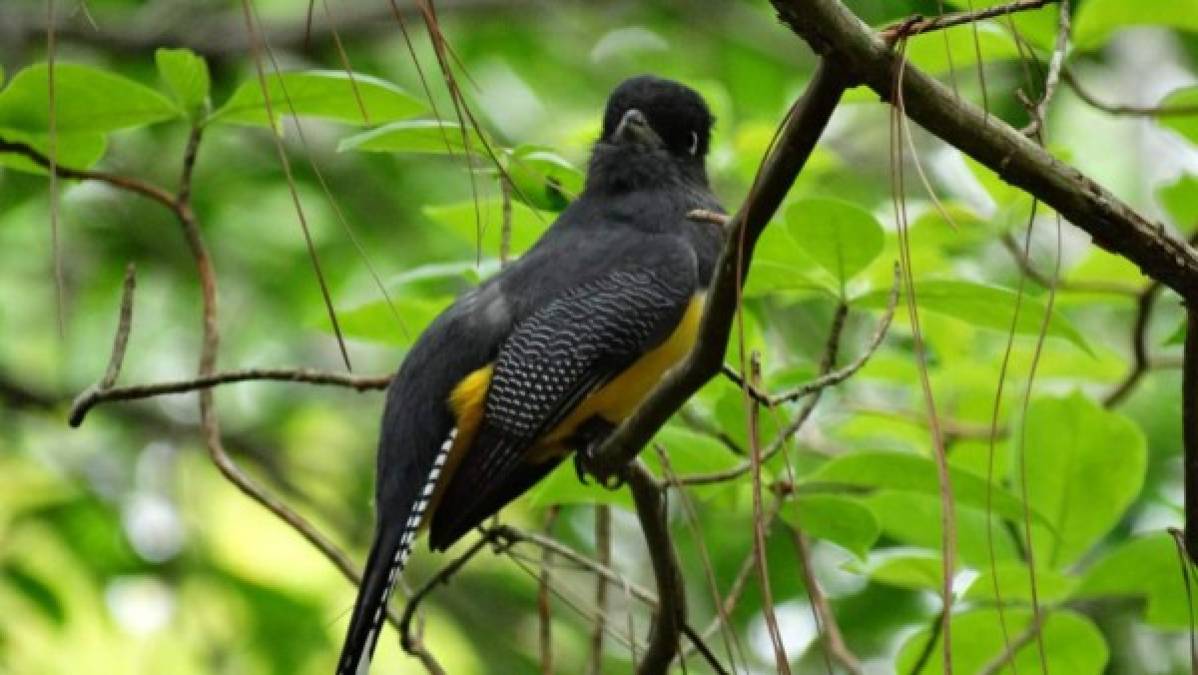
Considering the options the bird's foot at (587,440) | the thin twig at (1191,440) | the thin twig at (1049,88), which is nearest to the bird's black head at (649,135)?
the bird's foot at (587,440)

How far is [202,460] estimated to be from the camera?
7812 mm

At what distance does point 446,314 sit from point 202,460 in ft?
12.1

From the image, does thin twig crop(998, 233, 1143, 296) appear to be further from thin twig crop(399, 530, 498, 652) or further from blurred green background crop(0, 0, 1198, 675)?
thin twig crop(399, 530, 498, 652)

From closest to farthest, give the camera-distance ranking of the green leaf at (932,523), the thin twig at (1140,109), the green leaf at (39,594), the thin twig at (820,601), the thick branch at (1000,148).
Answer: the thick branch at (1000,148)
the thin twig at (820,601)
the thin twig at (1140,109)
the green leaf at (932,523)
the green leaf at (39,594)

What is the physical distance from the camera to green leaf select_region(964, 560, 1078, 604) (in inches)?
138

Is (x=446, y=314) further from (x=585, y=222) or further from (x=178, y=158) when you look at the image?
(x=178, y=158)

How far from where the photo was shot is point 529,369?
170 inches

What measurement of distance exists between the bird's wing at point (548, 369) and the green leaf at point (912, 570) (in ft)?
2.81

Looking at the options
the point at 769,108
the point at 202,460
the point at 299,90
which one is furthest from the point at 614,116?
the point at 202,460

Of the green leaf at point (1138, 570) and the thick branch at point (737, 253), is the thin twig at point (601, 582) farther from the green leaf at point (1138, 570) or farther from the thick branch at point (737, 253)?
the green leaf at point (1138, 570)

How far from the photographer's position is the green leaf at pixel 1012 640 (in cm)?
366

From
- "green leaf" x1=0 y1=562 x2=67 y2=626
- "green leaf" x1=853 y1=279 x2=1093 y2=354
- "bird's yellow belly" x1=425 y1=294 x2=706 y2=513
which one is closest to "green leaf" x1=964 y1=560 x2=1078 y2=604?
"green leaf" x1=853 y1=279 x2=1093 y2=354

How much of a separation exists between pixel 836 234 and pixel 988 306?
31 centimetres

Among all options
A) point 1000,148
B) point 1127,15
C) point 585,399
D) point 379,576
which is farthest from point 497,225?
point 1000,148
